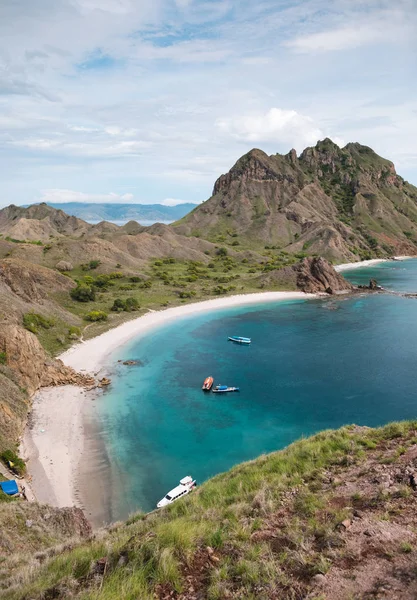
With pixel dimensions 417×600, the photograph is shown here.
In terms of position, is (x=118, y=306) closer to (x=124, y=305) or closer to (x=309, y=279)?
(x=124, y=305)

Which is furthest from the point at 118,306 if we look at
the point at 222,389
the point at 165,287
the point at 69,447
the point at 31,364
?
the point at 69,447

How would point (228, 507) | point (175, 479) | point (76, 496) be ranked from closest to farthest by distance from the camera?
point (228, 507) → point (76, 496) → point (175, 479)

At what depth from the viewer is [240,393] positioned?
53.8m

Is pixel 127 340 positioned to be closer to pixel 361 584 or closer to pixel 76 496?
pixel 76 496

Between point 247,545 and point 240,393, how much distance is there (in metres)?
42.6

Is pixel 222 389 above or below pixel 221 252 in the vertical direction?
below

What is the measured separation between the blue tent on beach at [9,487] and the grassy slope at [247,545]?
16577 millimetres

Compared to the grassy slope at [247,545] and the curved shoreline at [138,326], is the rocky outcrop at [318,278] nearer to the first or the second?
the curved shoreline at [138,326]

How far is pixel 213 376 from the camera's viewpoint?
196ft

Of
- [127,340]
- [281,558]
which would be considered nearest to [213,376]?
[127,340]

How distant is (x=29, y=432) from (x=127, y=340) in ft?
115

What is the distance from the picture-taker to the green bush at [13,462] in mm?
32438

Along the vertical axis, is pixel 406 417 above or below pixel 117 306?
below

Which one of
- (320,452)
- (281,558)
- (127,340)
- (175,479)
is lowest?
(175,479)
